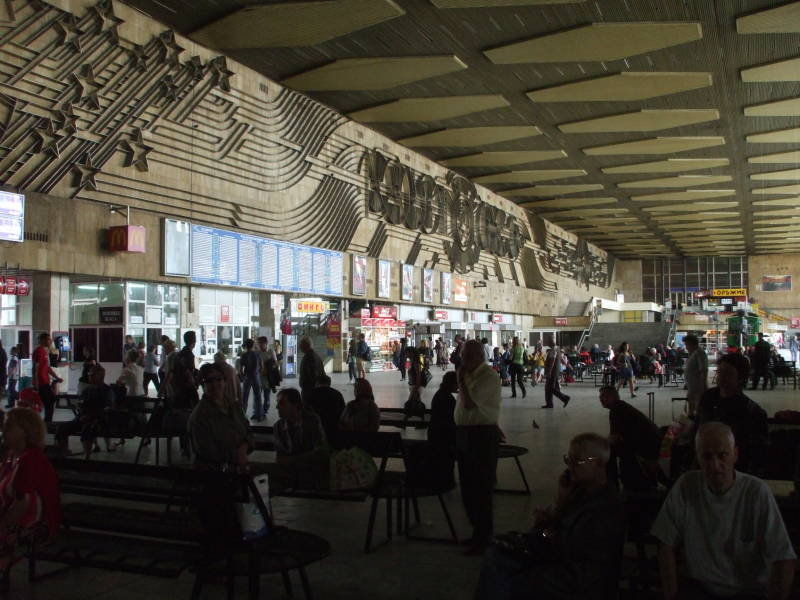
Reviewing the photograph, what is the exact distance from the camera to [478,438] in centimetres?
519

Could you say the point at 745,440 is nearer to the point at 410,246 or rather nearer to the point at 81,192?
the point at 81,192

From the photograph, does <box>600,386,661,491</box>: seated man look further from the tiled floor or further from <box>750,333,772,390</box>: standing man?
<box>750,333,772,390</box>: standing man

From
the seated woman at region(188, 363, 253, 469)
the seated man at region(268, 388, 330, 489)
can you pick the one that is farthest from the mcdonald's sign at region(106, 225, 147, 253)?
the seated woman at region(188, 363, 253, 469)

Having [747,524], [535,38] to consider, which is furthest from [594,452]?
[535,38]

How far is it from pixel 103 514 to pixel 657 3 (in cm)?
1363

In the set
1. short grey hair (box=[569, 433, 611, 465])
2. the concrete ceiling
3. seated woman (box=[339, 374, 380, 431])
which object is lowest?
seated woman (box=[339, 374, 380, 431])

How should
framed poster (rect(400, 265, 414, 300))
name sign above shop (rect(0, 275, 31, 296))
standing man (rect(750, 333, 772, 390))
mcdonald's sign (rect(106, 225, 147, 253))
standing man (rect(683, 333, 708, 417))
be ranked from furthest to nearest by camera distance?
1. framed poster (rect(400, 265, 414, 300))
2. standing man (rect(750, 333, 772, 390))
3. mcdonald's sign (rect(106, 225, 147, 253))
4. name sign above shop (rect(0, 275, 31, 296))
5. standing man (rect(683, 333, 708, 417))

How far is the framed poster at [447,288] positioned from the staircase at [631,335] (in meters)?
8.81

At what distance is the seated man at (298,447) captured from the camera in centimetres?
535

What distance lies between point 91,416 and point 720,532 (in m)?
7.10

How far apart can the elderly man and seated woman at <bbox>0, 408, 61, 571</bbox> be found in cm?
289

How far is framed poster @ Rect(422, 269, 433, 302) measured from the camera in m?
27.8

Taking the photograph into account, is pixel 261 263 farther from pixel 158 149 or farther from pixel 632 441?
pixel 632 441

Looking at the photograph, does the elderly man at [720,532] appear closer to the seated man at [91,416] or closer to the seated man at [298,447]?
the seated man at [298,447]
